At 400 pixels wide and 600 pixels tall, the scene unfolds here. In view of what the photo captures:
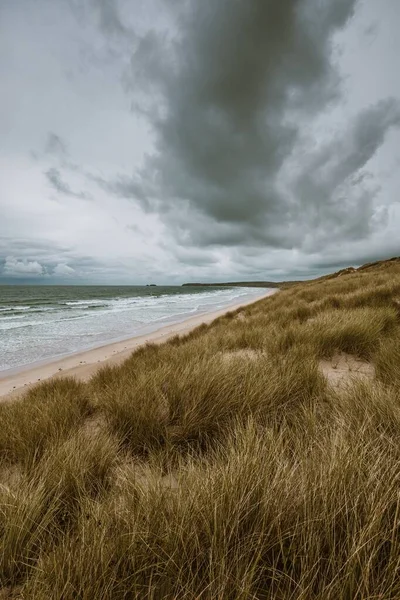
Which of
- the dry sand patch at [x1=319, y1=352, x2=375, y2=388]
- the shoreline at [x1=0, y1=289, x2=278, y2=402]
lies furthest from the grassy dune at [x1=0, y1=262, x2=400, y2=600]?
the shoreline at [x1=0, y1=289, x2=278, y2=402]

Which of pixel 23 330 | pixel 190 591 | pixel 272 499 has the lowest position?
pixel 23 330

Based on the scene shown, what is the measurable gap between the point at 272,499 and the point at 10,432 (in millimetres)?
2506

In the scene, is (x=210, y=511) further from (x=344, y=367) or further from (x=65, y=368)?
(x=65, y=368)

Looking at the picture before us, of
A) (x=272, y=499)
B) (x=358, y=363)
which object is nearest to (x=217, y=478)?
(x=272, y=499)

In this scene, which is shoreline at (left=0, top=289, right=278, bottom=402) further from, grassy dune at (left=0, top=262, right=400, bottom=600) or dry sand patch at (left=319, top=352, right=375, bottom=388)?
dry sand patch at (left=319, top=352, right=375, bottom=388)

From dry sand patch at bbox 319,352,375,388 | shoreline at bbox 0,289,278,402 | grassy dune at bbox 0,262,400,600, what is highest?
grassy dune at bbox 0,262,400,600

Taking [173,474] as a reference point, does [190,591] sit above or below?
above

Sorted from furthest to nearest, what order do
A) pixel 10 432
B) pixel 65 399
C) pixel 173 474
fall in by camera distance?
pixel 65 399, pixel 10 432, pixel 173 474

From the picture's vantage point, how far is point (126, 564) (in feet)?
3.61

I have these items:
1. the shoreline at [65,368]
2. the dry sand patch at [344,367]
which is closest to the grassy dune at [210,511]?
the dry sand patch at [344,367]

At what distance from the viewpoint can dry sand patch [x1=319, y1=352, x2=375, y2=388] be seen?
338 cm

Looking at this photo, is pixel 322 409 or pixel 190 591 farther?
pixel 322 409

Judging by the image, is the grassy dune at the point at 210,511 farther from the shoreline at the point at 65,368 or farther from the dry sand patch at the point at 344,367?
the shoreline at the point at 65,368

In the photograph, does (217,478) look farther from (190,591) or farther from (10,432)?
(10,432)
